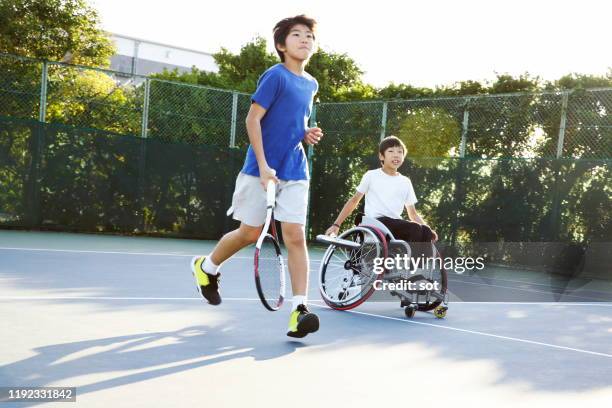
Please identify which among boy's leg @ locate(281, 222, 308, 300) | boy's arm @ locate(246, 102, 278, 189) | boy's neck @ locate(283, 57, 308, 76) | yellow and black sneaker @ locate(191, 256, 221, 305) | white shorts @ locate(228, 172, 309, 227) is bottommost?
yellow and black sneaker @ locate(191, 256, 221, 305)

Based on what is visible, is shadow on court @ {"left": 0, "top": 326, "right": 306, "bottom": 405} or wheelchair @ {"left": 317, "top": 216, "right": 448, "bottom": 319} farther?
wheelchair @ {"left": 317, "top": 216, "right": 448, "bottom": 319}

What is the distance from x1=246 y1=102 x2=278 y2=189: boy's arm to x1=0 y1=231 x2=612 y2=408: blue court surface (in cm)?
79

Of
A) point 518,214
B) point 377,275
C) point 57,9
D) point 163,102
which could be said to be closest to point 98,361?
point 377,275

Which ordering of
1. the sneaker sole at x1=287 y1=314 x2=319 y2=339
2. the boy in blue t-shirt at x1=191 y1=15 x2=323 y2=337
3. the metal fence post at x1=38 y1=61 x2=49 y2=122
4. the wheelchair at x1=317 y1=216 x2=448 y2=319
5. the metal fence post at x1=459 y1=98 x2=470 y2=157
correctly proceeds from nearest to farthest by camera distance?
the sneaker sole at x1=287 y1=314 x2=319 y2=339 → the boy in blue t-shirt at x1=191 y1=15 x2=323 y2=337 → the wheelchair at x1=317 y1=216 x2=448 y2=319 → the metal fence post at x1=459 y1=98 x2=470 y2=157 → the metal fence post at x1=38 y1=61 x2=49 y2=122

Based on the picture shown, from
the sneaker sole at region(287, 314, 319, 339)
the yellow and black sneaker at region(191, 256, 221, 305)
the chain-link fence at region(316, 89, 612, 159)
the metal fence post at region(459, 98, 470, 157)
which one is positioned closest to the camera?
the sneaker sole at region(287, 314, 319, 339)

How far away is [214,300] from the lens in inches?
163

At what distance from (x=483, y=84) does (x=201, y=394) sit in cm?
1020

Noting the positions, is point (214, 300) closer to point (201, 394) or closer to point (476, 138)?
point (201, 394)

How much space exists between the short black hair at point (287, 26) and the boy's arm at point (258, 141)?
13.8 inches

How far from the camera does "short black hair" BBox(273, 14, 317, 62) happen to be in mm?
3889

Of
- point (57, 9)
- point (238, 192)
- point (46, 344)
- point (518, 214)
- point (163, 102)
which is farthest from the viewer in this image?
point (57, 9)

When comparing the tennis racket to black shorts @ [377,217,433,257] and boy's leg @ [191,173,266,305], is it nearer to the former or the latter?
boy's leg @ [191,173,266,305]

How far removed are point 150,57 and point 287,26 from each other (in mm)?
38426

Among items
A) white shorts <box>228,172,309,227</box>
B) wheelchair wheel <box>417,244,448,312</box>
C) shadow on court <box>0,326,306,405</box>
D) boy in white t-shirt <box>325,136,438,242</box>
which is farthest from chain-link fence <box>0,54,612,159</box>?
shadow on court <box>0,326,306,405</box>
